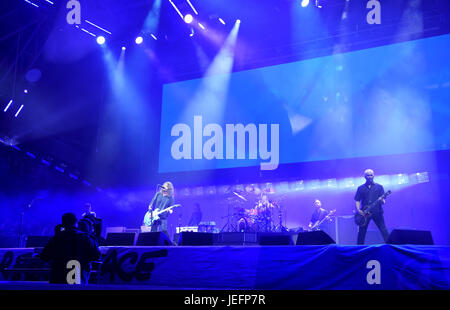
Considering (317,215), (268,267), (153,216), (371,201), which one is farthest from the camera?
(317,215)

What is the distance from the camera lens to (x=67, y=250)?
184 inches

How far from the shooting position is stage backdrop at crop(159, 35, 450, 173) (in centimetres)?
1059

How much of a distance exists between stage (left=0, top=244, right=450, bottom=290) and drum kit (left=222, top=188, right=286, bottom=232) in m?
5.21

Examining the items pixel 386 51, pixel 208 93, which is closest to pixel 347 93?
pixel 386 51

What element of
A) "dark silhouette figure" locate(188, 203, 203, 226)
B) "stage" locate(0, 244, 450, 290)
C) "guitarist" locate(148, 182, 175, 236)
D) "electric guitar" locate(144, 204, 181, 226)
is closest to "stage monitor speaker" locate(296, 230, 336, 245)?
"stage" locate(0, 244, 450, 290)

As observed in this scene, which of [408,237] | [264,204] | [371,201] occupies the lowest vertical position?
[408,237]

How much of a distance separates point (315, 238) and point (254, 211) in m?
5.69

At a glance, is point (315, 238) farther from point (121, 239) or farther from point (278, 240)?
point (121, 239)

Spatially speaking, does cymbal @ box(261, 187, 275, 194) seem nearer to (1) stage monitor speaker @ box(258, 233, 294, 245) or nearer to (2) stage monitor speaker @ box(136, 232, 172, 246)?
(2) stage monitor speaker @ box(136, 232, 172, 246)

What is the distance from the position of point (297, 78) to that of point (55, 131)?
7.61 m

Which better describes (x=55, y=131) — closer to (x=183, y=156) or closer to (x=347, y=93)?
(x=183, y=156)

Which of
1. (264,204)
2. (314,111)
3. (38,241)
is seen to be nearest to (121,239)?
(38,241)

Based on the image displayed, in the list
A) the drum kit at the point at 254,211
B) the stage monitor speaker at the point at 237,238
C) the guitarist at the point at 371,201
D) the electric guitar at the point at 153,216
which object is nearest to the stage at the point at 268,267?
→ the stage monitor speaker at the point at 237,238

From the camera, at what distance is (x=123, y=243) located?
23.3 feet
